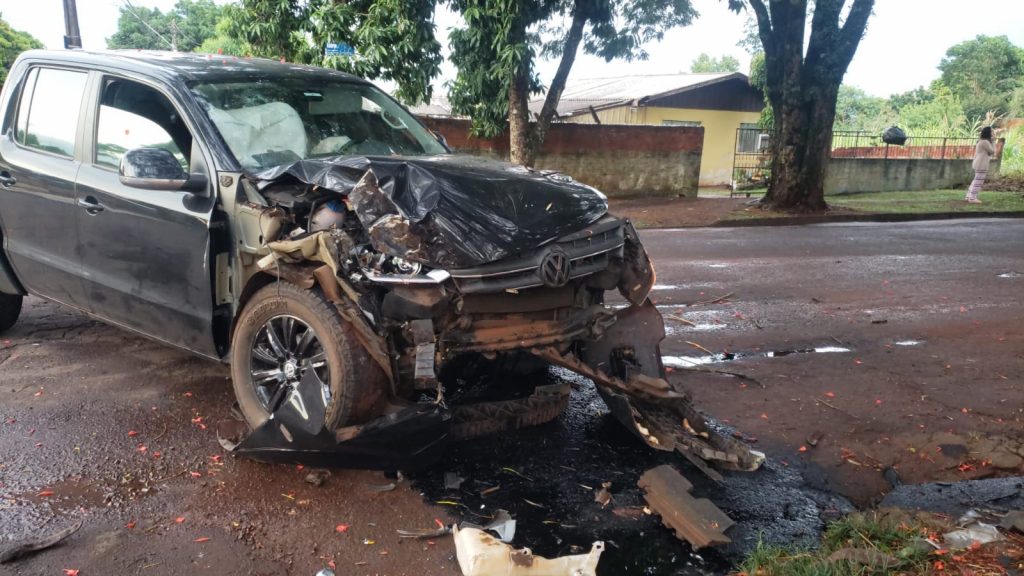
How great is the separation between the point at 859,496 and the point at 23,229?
538 cm

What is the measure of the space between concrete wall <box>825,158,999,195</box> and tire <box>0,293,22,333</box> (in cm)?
1989

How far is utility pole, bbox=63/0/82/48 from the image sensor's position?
1206 cm

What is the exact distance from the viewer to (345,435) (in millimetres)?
3566

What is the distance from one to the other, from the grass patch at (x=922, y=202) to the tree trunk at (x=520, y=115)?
24.4ft

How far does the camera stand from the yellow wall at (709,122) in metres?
27.1

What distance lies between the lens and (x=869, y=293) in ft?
26.8

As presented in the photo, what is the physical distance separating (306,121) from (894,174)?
22.0 metres

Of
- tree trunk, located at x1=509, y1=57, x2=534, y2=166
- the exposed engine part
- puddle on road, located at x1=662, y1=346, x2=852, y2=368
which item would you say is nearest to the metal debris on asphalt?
the exposed engine part

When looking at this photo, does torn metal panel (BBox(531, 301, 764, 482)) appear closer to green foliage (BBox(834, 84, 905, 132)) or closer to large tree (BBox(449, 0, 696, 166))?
large tree (BBox(449, 0, 696, 166))

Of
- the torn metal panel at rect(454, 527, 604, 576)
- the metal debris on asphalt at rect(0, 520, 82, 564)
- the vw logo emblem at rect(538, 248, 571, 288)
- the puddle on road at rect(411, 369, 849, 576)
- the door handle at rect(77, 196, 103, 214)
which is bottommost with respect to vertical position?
the metal debris on asphalt at rect(0, 520, 82, 564)

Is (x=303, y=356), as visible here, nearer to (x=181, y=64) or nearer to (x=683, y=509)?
(x=683, y=509)

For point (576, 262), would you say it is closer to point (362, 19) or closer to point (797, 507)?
point (797, 507)

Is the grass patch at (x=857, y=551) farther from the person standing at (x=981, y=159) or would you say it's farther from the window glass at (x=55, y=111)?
the person standing at (x=981, y=159)


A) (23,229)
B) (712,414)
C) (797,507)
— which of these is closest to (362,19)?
(23,229)
